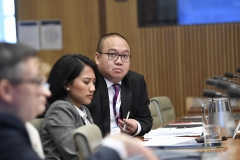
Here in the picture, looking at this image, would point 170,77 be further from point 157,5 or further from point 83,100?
point 83,100

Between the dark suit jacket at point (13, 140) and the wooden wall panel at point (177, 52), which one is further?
the wooden wall panel at point (177, 52)

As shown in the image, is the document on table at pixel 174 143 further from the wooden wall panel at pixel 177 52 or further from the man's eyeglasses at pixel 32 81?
the wooden wall panel at pixel 177 52

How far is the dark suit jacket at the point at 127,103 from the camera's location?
3928 mm

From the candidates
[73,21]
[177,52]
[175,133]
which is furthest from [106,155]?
[73,21]

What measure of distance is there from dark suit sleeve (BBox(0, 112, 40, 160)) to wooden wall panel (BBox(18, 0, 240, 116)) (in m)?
6.31

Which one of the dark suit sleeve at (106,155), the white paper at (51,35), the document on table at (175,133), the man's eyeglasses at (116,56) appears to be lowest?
the document on table at (175,133)

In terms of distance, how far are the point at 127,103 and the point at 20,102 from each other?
8.05 ft

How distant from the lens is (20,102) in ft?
5.24

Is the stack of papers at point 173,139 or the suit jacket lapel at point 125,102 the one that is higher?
the suit jacket lapel at point 125,102

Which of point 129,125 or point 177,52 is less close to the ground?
point 177,52

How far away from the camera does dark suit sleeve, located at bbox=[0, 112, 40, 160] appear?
1544 mm

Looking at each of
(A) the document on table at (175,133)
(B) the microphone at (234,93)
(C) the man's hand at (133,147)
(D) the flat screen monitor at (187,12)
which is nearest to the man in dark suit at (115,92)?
(A) the document on table at (175,133)

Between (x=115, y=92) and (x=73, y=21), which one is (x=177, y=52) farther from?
(x=115, y=92)

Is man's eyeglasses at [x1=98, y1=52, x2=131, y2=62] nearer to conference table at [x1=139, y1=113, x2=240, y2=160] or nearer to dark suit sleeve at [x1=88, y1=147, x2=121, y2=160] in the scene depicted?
conference table at [x1=139, y1=113, x2=240, y2=160]
